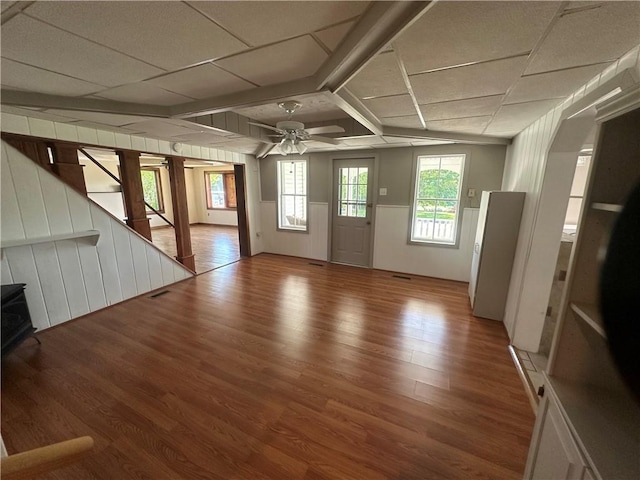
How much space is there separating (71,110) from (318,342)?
3.10 meters

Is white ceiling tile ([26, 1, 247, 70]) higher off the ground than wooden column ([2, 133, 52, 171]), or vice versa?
white ceiling tile ([26, 1, 247, 70])

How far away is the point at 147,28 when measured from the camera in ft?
3.85

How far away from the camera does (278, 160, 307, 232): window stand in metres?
5.17

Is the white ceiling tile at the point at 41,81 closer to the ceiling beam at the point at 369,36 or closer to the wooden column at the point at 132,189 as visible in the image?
the wooden column at the point at 132,189

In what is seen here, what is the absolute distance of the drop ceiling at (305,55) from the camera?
3.41 feet

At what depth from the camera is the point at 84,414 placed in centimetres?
166

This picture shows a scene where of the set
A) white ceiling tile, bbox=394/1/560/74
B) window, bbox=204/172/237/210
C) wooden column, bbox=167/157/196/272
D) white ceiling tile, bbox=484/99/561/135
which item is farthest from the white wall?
window, bbox=204/172/237/210

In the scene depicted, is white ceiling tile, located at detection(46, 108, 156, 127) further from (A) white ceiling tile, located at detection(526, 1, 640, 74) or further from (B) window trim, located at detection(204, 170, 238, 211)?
(B) window trim, located at detection(204, 170, 238, 211)

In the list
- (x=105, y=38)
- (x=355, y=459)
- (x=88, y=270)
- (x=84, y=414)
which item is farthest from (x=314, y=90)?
(x=88, y=270)

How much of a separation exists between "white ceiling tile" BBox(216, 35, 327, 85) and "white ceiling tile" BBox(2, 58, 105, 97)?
3.87 ft

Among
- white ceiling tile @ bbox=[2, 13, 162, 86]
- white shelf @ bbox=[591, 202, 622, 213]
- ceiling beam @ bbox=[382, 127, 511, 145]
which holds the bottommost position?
white shelf @ bbox=[591, 202, 622, 213]

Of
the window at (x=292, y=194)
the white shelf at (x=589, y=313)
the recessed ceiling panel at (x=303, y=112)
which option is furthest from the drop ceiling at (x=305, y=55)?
the window at (x=292, y=194)

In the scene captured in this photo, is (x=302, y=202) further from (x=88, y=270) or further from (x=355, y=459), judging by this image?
(x=355, y=459)

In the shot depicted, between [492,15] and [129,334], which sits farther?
[129,334]
